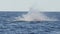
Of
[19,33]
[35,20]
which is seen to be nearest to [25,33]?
[19,33]

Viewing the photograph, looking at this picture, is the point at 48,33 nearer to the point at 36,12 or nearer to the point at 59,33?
the point at 59,33

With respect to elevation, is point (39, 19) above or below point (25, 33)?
below

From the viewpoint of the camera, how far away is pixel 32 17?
149 feet

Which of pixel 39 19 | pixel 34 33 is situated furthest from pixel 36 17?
pixel 34 33

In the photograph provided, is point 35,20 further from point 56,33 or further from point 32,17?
point 56,33

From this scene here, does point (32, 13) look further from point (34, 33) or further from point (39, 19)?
point (34, 33)

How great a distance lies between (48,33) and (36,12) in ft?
68.6

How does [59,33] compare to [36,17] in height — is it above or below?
above

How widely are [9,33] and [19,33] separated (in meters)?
0.86

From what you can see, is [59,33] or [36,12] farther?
[36,12]

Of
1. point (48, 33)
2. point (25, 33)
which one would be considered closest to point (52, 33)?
point (48, 33)

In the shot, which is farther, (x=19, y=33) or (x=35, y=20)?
(x=35, y=20)

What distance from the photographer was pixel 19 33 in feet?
82.4
